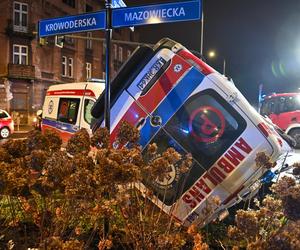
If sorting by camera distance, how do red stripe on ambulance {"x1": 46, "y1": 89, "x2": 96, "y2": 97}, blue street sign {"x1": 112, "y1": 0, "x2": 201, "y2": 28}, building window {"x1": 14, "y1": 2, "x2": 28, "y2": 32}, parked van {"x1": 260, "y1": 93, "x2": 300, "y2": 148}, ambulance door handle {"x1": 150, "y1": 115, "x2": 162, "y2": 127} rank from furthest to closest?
1. building window {"x1": 14, "y1": 2, "x2": 28, "y2": 32}
2. parked van {"x1": 260, "y1": 93, "x2": 300, "y2": 148}
3. red stripe on ambulance {"x1": 46, "y1": 89, "x2": 96, "y2": 97}
4. ambulance door handle {"x1": 150, "y1": 115, "x2": 162, "y2": 127}
5. blue street sign {"x1": 112, "y1": 0, "x2": 201, "y2": 28}

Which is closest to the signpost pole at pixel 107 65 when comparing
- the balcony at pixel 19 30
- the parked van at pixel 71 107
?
the parked van at pixel 71 107

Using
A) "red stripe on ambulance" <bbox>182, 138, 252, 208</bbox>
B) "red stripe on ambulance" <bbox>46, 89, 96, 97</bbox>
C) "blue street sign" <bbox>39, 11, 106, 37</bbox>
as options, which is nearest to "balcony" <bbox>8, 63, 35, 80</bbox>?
"red stripe on ambulance" <bbox>46, 89, 96, 97</bbox>

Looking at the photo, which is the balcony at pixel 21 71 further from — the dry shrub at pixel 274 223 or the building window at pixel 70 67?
the dry shrub at pixel 274 223

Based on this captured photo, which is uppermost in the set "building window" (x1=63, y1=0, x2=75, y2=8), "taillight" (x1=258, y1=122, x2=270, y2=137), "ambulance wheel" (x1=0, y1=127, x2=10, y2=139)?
"building window" (x1=63, y1=0, x2=75, y2=8)

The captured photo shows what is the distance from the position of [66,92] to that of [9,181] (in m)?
9.16

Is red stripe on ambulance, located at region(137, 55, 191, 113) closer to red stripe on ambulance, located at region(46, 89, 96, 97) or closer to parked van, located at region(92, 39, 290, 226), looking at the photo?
parked van, located at region(92, 39, 290, 226)

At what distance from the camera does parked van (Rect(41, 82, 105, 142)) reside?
10906mm

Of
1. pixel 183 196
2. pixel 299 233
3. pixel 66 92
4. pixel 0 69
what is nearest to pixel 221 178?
pixel 183 196

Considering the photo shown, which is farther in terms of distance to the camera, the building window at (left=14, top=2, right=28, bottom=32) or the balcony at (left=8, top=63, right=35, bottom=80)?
the building window at (left=14, top=2, right=28, bottom=32)

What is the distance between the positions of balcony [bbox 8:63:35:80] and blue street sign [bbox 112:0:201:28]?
29779 mm

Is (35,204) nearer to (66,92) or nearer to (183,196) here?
(183,196)

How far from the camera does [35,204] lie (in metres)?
3.41

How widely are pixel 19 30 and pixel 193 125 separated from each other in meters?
32.4

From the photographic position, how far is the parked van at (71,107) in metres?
10.9
